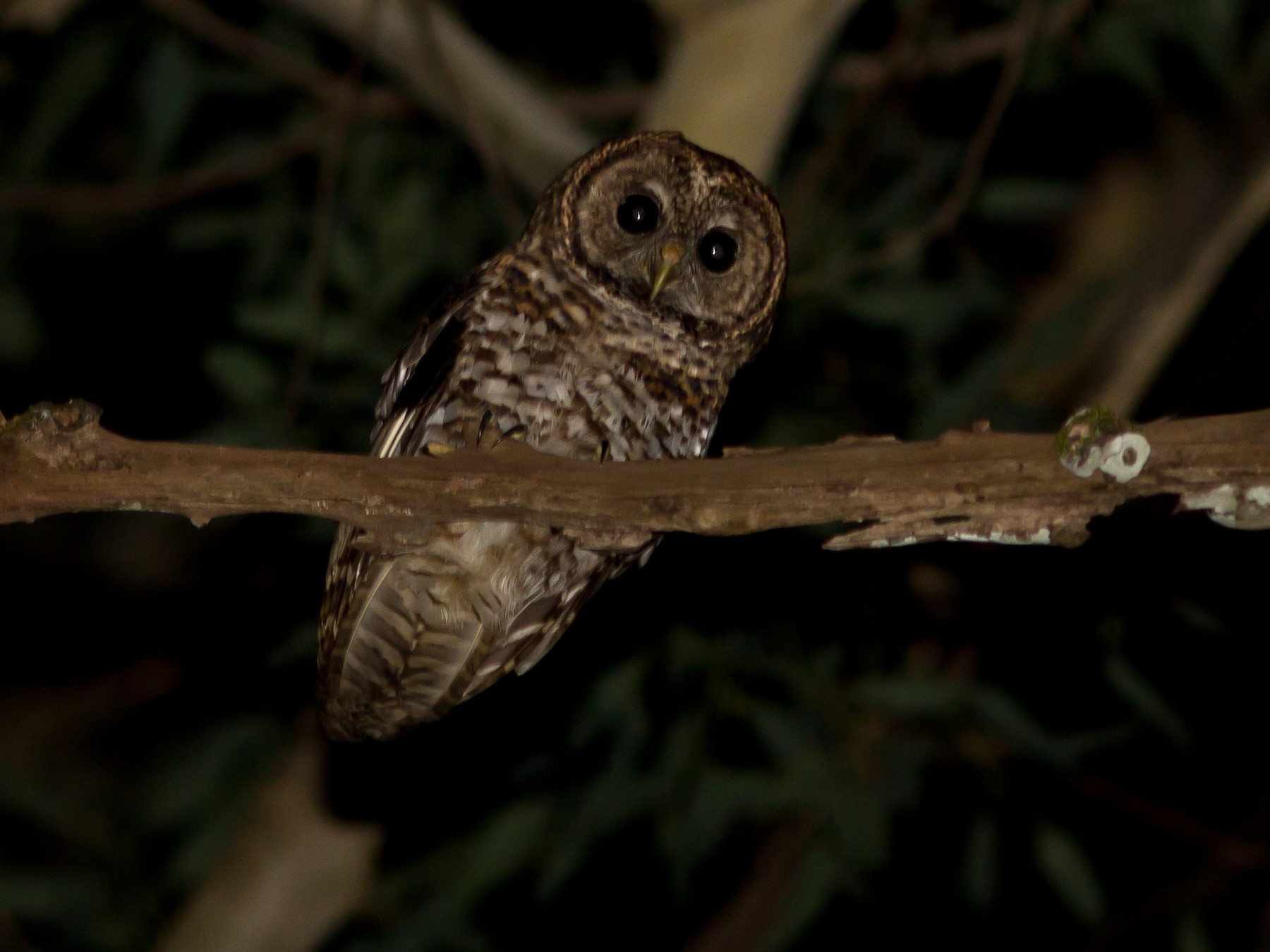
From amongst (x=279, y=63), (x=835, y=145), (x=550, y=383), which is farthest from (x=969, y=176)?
(x=279, y=63)

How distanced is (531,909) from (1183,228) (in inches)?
122

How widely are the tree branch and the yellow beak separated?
0.85 m

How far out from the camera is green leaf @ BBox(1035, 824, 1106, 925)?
3916 millimetres

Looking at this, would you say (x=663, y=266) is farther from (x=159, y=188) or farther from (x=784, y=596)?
(x=159, y=188)

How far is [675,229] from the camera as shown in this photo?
2842mm

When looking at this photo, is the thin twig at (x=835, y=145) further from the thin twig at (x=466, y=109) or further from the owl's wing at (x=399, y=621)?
the owl's wing at (x=399, y=621)

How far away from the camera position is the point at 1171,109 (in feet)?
17.1

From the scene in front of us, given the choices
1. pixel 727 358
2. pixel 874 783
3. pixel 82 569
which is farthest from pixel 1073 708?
pixel 82 569

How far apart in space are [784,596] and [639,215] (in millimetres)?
1501

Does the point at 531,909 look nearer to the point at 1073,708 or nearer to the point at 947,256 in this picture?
the point at 1073,708

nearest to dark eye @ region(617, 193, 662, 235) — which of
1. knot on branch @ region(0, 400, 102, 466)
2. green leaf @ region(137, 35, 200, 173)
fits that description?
knot on branch @ region(0, 400, 102, 466)

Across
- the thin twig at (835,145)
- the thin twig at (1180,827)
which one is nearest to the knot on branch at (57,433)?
the thin twig at (835,145)

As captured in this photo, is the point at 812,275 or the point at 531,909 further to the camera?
the point at 531,909

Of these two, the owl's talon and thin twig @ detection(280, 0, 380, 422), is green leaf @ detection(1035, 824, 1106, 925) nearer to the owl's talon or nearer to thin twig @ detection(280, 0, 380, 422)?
the owl's talon
